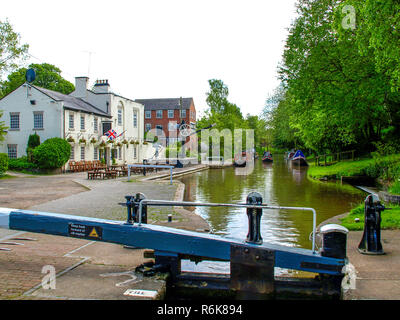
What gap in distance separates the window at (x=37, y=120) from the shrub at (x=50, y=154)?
2875 mm

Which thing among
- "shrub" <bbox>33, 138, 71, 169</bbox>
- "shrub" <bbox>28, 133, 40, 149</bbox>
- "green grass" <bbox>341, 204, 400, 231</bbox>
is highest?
"shrub" <bbox>28, 133, 40, 149</bbox>

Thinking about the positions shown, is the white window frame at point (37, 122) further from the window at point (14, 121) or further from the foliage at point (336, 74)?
the foliage at point (336, 74)

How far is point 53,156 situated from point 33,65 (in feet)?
129

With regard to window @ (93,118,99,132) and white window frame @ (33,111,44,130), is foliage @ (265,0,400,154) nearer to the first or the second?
window @ (93,118,99,132)

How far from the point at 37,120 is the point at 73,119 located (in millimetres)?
3016

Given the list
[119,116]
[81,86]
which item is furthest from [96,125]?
[119,116]

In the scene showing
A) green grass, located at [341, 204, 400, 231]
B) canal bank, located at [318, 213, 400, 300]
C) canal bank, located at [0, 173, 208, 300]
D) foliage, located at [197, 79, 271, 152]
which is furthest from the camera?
foliage, located at [197, 79, 271, 152]

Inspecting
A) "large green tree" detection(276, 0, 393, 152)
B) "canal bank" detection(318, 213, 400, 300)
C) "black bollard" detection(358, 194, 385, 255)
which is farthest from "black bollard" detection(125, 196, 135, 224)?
"large green tree" detection(276, 0, 393, 152)

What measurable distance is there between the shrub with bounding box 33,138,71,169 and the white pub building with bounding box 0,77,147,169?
5.58ft

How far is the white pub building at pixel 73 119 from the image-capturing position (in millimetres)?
31281

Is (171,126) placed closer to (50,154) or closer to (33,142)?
(33,142)

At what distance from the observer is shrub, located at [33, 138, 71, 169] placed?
28391 mm

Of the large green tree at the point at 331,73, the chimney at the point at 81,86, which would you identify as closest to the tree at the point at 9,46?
the chimney at the point at 81,86

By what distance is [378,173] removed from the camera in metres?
22.1
